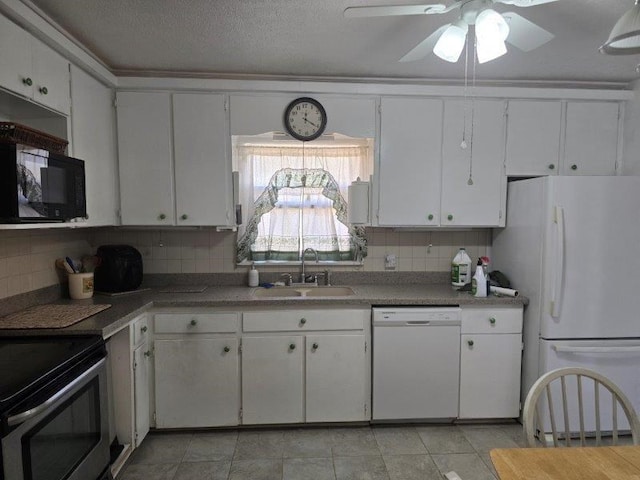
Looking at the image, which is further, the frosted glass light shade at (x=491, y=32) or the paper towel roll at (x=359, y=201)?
the paper towel roll at (x=359, y=201)

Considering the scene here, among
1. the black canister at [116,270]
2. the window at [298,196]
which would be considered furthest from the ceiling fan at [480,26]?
the black canister at [116,270]

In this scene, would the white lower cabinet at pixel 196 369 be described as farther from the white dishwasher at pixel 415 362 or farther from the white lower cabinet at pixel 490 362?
the white lower cabinet at pixel 490 362

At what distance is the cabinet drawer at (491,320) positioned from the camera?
2418 millimetres

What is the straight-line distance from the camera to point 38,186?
1564mm

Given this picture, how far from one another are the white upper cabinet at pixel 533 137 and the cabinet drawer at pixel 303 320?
5.04ft

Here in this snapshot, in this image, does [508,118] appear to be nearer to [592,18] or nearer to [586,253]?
[592,18]

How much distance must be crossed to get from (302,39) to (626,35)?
1.48 m

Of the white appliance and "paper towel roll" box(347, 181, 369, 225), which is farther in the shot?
"paper towel roll" box(347, 181, 369, 225)

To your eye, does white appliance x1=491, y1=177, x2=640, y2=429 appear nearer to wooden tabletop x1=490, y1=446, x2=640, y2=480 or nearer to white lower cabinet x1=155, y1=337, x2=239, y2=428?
wooden tabletop x1=490, y1=446, x2=640, y2=480

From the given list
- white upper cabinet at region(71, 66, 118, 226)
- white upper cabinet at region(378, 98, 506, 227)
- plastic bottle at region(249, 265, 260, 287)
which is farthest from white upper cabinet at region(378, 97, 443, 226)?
white upper cabinet at region(71, 66, 118, 226)

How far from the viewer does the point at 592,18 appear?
182 cm

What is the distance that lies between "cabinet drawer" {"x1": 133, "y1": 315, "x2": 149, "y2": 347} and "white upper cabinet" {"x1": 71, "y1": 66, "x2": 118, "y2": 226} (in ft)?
2.12

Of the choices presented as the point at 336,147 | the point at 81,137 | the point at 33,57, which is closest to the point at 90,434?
the point at 81,137

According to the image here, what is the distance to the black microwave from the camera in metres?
1.44
